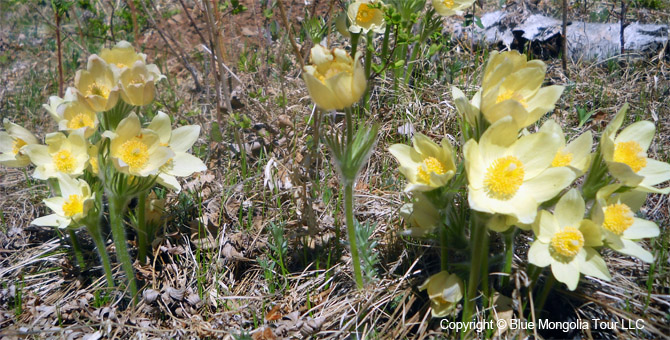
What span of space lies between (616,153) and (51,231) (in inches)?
102

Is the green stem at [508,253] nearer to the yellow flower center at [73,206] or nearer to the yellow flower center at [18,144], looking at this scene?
the yellow flower center at [73,206]

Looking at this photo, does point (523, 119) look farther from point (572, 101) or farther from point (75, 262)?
point (75, 262)

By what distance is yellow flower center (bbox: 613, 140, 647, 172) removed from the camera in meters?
1.56

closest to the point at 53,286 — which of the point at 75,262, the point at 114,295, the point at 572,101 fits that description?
the point at 75,262

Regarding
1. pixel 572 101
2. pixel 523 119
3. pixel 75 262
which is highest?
pixel 523 119

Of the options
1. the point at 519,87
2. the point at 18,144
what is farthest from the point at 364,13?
the point at 18,144

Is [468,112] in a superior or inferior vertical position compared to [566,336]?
superior

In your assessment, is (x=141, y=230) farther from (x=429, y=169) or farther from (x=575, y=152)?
(x=575, y=152)

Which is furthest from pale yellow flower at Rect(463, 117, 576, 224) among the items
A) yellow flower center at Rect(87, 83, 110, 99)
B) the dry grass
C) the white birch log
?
the white birch log

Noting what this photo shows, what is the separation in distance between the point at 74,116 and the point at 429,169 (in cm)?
142

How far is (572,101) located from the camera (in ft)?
9.89

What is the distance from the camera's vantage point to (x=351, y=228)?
6.11 ft

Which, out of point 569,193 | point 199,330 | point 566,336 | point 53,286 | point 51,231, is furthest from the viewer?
point 51,231

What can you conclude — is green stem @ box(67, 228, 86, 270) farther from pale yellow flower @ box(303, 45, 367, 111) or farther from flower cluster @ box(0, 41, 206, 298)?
pale yellow flower @ box(303, 45, 367, 111)
